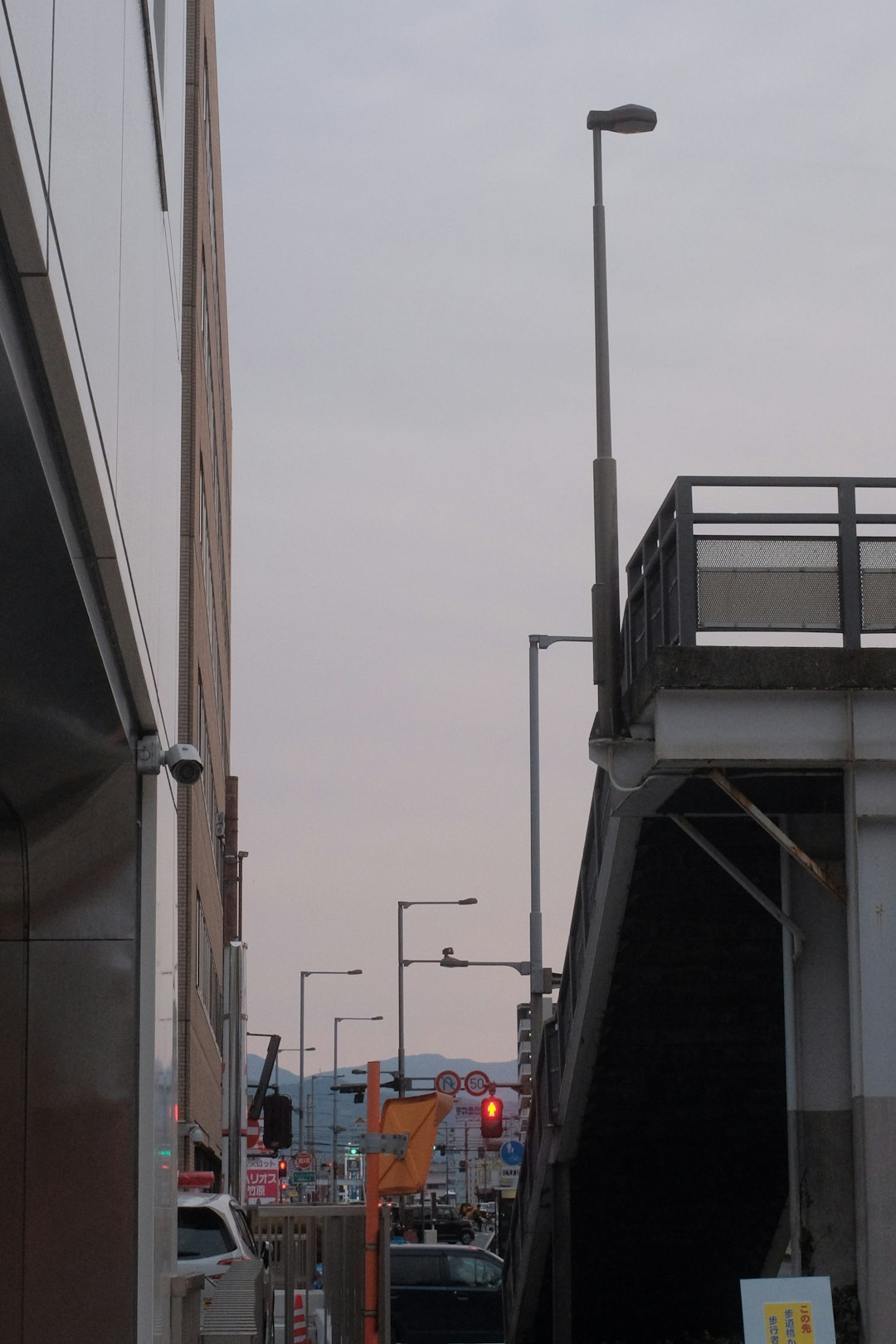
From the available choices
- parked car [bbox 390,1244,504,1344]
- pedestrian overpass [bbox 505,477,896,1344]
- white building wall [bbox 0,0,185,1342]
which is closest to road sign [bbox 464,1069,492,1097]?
parked car [bbox 390,1244,504,1344]

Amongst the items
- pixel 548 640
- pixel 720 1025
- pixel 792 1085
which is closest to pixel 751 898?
pixel 720 1025

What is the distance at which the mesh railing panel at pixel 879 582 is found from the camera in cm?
1345

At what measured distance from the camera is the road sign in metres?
47.0

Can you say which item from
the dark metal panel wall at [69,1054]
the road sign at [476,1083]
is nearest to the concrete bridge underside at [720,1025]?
the dark metal panel wall at [69,1054]

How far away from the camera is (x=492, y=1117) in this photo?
37500mm

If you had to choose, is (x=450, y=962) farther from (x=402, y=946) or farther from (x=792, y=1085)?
(x=792, y=1085)

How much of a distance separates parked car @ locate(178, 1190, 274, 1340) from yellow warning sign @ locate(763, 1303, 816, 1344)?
278 inches

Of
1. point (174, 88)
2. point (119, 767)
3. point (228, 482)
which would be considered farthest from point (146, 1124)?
point (228, 482)

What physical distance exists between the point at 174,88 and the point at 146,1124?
7.10 metres

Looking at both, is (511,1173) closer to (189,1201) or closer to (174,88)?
(189,1201)

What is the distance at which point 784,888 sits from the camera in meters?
13.9

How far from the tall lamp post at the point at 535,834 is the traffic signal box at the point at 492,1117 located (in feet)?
4.12

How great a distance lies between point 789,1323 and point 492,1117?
29517 mm

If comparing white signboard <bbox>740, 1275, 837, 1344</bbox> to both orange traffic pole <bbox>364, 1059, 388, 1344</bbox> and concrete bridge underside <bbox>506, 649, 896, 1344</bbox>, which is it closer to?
concrete bridge underside <bbox>506, 649, 896, 1344</bbox>
